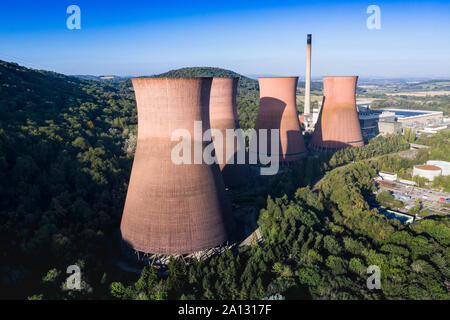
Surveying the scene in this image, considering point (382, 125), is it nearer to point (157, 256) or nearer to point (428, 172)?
point (428, 172)

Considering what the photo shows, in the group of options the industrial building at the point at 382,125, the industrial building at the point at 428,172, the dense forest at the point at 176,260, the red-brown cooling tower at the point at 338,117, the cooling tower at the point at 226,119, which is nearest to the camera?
the dense forest at the point at 176,260

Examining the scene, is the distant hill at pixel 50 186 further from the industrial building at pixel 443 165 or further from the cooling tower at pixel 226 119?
the industrial building at pixel 443 165

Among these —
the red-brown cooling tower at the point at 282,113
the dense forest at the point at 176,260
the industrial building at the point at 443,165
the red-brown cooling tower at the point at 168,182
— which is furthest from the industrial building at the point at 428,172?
the red-brown cooling tower at the point at 168,182

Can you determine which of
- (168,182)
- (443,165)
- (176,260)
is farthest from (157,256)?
(443,165)

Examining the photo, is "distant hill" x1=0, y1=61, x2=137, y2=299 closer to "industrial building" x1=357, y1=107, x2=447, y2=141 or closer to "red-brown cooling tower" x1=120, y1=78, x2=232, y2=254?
"red-brown cooling tower" x1=120, y1=78, x2=232, y2=254
